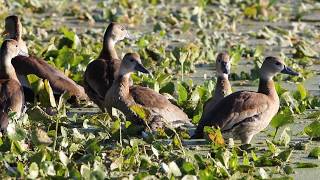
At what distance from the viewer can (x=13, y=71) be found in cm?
1021

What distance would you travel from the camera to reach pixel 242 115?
9.12 meters

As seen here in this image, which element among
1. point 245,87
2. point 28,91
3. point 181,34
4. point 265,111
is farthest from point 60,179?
point 181,34

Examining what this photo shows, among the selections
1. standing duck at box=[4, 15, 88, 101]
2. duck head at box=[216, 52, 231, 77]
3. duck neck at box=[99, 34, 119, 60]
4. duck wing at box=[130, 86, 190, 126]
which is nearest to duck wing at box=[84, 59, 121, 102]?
standing duck at box=[4, 15, 88, 101]

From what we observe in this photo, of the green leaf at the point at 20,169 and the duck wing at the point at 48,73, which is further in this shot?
the duck wing at the point at 48,73

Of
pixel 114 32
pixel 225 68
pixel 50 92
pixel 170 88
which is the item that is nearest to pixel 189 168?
pixel 50 92

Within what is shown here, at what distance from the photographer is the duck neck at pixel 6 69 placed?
10109mm

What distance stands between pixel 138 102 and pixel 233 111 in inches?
39.6

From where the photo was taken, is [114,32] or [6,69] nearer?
[6,69]

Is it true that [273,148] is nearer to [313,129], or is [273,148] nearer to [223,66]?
[313,129]

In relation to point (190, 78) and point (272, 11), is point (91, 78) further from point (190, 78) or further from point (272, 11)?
point (272, 11)

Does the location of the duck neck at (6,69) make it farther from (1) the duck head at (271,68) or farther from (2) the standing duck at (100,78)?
(1) the duck head at (271,68)

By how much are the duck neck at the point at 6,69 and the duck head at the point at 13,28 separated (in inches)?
62.5

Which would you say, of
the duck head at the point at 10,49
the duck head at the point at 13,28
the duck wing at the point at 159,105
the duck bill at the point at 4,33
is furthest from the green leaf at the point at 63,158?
the duck bill at the point at 4,33

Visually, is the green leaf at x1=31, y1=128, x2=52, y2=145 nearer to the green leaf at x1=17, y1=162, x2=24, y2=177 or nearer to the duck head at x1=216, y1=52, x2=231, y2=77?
the green leaf at x1=17, y1=162, x2=24, y2=177
